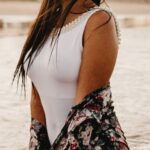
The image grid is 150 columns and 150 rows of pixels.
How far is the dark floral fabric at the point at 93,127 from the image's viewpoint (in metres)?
2.05

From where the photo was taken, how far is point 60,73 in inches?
83.2

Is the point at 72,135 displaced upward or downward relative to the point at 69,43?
Answer: downward

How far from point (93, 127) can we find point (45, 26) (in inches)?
17.0

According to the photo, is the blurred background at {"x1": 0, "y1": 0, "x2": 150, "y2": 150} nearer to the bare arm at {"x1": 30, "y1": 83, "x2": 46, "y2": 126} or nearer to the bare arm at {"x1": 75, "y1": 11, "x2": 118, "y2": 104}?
the bare arm at {"x1": 30, "y1": 83, "x2": 46, "y2": 126}

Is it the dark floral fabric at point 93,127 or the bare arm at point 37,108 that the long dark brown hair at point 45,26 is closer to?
the bare arm at point 37,108

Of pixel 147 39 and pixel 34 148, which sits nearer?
pixel 34 148

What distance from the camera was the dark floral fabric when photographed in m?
2.05

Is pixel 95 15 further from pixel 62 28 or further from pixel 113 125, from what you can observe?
pixel 113 125

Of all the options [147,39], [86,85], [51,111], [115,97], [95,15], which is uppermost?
[95,15]

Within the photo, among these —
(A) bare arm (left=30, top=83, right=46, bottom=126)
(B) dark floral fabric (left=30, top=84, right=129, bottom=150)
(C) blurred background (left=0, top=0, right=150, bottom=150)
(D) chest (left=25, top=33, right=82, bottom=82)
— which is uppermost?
(D) chest (left=25, top=33, right=82, bottom=82)

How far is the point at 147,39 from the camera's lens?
1880 centimetres

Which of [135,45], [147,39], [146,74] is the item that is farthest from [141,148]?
[147,39]

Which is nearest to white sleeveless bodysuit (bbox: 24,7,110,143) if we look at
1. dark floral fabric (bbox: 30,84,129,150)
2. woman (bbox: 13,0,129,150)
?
woman (bbox: 13,0,129,150)

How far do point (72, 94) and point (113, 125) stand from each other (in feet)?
0.61
